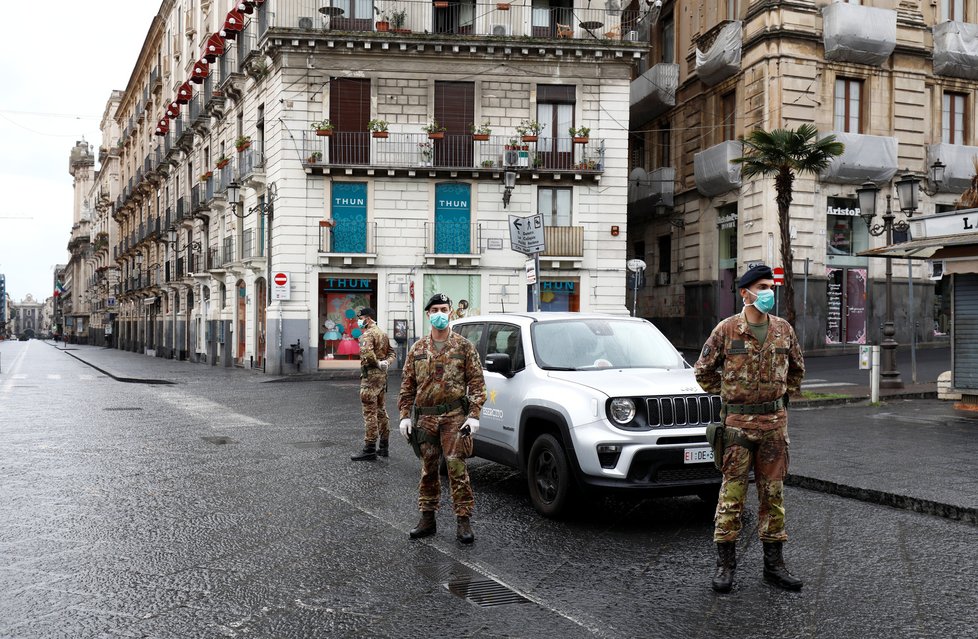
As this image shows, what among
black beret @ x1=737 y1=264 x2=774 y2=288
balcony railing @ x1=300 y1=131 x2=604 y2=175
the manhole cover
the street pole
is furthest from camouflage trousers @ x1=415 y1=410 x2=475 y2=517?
balcony railing @ x1=300 y1=131 x2=604 y2=175

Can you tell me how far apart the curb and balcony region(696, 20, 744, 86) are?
23.7 m

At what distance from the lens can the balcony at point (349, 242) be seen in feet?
93.3

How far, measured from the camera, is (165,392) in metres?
21.7

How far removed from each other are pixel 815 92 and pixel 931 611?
1052 inches

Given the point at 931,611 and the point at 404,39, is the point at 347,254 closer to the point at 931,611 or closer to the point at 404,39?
the point at 404,39

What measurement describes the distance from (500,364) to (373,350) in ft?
11.8

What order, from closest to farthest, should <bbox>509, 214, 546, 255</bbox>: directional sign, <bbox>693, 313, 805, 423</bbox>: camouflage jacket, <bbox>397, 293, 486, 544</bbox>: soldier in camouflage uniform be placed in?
<bbox>693, 313, 805, 423</bbox>: camouflage jacket, <bbox>397, 293, 486, 544</bbox>: soldier in camouflage uniform, <bbox>509, 214, 546, 255</bbox>: directional sign

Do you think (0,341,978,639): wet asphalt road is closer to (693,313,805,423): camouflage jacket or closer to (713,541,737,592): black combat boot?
Answer: (713,541,737,592): black combat boot

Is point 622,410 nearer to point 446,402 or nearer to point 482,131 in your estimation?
point 446,402

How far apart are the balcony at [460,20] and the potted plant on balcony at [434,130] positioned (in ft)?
9.11

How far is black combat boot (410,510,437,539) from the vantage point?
6.59m

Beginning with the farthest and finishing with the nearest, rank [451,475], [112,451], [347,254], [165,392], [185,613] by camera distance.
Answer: [347,254] < [165,392] < [112,451] < [451,475] < [185,613]

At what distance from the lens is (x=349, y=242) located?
28641 millimetres

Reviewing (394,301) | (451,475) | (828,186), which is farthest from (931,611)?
(828,186)
